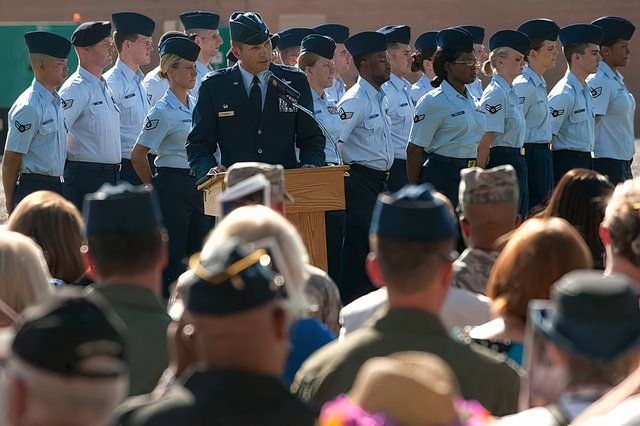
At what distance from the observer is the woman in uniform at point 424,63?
12.7m

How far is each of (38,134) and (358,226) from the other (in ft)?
7.36

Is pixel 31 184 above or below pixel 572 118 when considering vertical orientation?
above

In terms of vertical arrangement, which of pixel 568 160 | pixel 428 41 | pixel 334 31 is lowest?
pixel 568 160

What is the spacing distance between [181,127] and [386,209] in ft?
18.7

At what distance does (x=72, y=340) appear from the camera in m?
2.12

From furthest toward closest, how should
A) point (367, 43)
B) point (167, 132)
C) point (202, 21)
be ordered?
point (202, 21)
point (367, 43)
point (167, 132)

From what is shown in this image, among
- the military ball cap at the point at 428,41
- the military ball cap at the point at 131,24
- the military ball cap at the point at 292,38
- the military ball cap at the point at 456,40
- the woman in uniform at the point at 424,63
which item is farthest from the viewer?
the military ball cap at the point at 428,41

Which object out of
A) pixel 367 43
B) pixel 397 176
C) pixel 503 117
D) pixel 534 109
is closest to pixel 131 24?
pixel 367 43

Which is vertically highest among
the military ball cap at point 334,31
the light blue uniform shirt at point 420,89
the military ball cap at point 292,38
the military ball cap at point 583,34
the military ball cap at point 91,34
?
the military ball cap at point 91,34

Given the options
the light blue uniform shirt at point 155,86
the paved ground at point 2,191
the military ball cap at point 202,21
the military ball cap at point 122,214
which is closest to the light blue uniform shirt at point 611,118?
the military ball cap at point 202,21

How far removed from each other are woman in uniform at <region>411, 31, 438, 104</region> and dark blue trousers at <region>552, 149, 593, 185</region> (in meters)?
1.88

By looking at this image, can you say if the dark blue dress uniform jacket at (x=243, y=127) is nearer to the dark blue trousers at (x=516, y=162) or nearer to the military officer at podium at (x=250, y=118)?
the military officer at podium at (x=250, y=118)

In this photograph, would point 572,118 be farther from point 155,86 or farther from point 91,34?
point 91,34

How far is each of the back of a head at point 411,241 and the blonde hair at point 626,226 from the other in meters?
0.68
